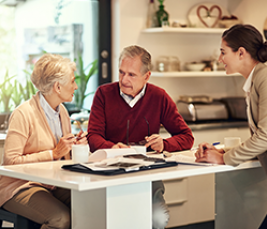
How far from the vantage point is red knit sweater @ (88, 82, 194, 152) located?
2520 millimetres

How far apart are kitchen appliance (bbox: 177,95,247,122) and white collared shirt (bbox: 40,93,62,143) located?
1.72 m

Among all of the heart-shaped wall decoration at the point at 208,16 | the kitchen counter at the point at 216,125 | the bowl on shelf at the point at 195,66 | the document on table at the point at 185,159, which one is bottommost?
the kitchen counter at the point at 216,125

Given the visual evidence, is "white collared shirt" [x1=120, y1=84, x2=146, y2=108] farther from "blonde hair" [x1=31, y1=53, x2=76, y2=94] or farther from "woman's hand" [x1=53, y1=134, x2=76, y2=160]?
"woman's hand" [x1=53, y1=134, x2=76, y2=160]

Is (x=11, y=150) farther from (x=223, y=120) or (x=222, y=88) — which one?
(x=222, y=88)

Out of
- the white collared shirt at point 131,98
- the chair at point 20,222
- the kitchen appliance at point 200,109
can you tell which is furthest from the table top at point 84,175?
the kitchen appliance at point 200,109

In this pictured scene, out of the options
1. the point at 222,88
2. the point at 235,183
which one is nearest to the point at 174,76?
the point at 222,88

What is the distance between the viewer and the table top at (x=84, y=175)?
1.55 meters

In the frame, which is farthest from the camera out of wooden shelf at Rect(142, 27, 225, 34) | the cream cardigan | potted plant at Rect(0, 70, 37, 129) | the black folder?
wooden shelf at Rect(142, 27, 225, 34)

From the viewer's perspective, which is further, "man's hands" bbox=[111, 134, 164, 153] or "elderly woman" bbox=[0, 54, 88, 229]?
"man's hands" bbox=[111, 134, 164, 153]

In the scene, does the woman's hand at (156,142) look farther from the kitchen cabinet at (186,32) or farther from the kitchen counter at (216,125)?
the kitchen cabinet at (186,32)

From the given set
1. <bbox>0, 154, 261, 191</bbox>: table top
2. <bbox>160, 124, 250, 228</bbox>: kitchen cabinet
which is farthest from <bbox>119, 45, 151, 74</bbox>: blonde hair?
<bbox>160, 124, 250, 228</bbox>: kitchen cabinet

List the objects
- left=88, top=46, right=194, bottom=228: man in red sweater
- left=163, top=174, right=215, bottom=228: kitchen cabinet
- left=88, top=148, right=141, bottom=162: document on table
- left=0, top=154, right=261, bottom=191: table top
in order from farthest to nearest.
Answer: left=163, top=174, right=215, bottom=228: kitchen cabinet
left=88, top=46, right=194, bottom=228: man in red sweater
left=88, top=148, right=141, bottom=162: document on table
left=0, top=154, right=261, bottom=191: table top

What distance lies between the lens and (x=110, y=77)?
13.2ft

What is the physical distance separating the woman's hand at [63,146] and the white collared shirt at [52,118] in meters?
0.17
